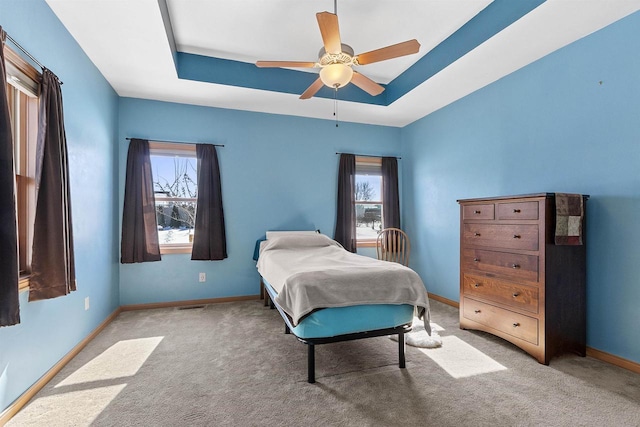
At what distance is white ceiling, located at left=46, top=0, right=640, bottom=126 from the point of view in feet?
7.20

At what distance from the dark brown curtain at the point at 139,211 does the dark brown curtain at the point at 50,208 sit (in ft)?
5.18

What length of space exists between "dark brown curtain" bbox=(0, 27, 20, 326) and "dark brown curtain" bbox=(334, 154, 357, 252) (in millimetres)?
3402

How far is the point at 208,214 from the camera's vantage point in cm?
386

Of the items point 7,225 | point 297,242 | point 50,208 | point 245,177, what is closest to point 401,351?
point 297,242

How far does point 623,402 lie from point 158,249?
427 cm

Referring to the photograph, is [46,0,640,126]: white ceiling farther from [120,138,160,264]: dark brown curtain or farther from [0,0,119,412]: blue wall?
[120,138,160,264]: dark brown curtain

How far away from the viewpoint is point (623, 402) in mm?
1786

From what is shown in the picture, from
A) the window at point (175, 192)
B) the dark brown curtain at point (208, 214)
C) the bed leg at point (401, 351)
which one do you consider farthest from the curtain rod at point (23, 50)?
the bed leg at point (401, 351)

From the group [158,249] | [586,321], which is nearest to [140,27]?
[158,249]

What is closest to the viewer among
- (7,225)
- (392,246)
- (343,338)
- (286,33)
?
(7,225)

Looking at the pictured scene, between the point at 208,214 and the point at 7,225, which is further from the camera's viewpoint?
the point at 208,214

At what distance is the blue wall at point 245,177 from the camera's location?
376 centimetres

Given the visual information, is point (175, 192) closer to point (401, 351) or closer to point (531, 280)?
point (401, 351)

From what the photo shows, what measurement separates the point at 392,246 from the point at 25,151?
3.93 metres
